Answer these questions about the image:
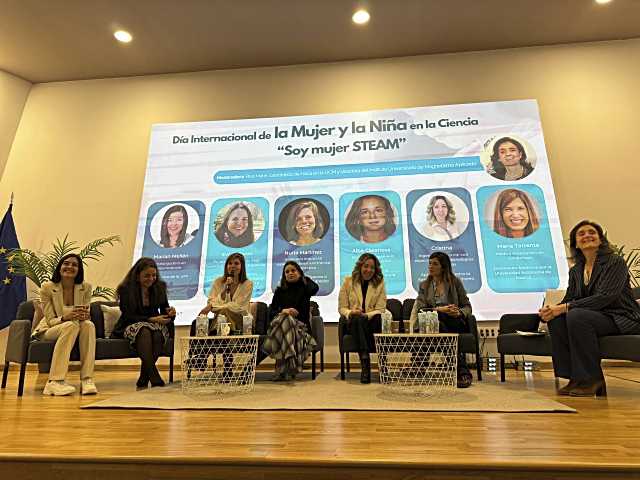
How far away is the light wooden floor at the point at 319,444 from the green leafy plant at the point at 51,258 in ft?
8.56

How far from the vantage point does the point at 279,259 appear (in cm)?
431

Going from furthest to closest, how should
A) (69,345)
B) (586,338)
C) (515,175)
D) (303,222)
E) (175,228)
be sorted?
(175,228), (303,222), (515,175), (69,345), (586,338)

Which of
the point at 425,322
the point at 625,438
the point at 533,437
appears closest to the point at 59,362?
the point at 425,322

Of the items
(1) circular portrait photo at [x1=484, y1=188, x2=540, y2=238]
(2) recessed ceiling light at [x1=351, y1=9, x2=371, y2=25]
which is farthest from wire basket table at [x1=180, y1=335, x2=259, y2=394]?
(2) recessed ceiling light at [x1=351, y1=9, x2=371, y2=25]

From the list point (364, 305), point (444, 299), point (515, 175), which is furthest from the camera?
point (515, 175)

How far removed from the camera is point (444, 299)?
2.99 m

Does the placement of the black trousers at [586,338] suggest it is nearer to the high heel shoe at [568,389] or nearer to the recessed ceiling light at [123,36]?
the high heel shoe at [568,389]

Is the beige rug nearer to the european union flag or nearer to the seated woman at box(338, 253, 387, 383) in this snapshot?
the seated woman at box(338, 253, 387, 383)

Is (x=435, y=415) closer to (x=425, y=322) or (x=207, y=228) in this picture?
(x=425, y=322)

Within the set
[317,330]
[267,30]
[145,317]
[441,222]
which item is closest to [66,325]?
[145,317]

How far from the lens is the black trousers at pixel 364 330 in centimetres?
303

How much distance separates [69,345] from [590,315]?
323 cm

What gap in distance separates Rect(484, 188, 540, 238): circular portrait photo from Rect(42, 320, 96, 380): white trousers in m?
3.59

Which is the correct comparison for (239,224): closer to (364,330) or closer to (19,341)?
(364,330)
